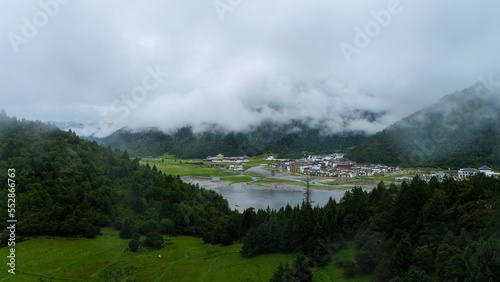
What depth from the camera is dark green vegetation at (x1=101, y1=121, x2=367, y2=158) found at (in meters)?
123

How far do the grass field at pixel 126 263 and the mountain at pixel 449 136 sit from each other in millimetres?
59999

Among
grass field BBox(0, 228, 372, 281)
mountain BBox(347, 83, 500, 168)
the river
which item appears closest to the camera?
grass field BBox(0, 228, 372, 281)

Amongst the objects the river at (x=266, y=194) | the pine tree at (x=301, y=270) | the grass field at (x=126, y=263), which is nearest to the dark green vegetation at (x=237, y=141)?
the river at (x=266, y=194)

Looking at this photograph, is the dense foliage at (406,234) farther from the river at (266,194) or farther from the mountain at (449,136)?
the mountain at (449,136)

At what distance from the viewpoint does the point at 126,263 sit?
1861 cm

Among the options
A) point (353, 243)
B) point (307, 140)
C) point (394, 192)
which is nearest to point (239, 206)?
point (394, 192)

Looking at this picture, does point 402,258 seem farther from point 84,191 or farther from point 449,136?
point 449,136

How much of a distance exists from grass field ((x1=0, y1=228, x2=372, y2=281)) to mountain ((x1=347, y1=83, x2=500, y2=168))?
60.0 m

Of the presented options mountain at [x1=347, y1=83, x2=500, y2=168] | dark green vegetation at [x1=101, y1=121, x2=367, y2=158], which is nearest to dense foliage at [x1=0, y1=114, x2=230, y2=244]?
mountain at [x1=347, y1=83, x2=500, y2=168]

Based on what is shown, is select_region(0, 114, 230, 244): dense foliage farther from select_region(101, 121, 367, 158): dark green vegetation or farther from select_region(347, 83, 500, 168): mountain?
select_region(101, 121, 367, 158): dark green vegetation

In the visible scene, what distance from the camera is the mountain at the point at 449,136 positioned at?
63781 mm

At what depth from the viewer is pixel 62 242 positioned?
21250mm

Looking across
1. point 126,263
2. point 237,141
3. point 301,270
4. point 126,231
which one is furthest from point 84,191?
point 237,141

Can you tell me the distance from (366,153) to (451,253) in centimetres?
8073
